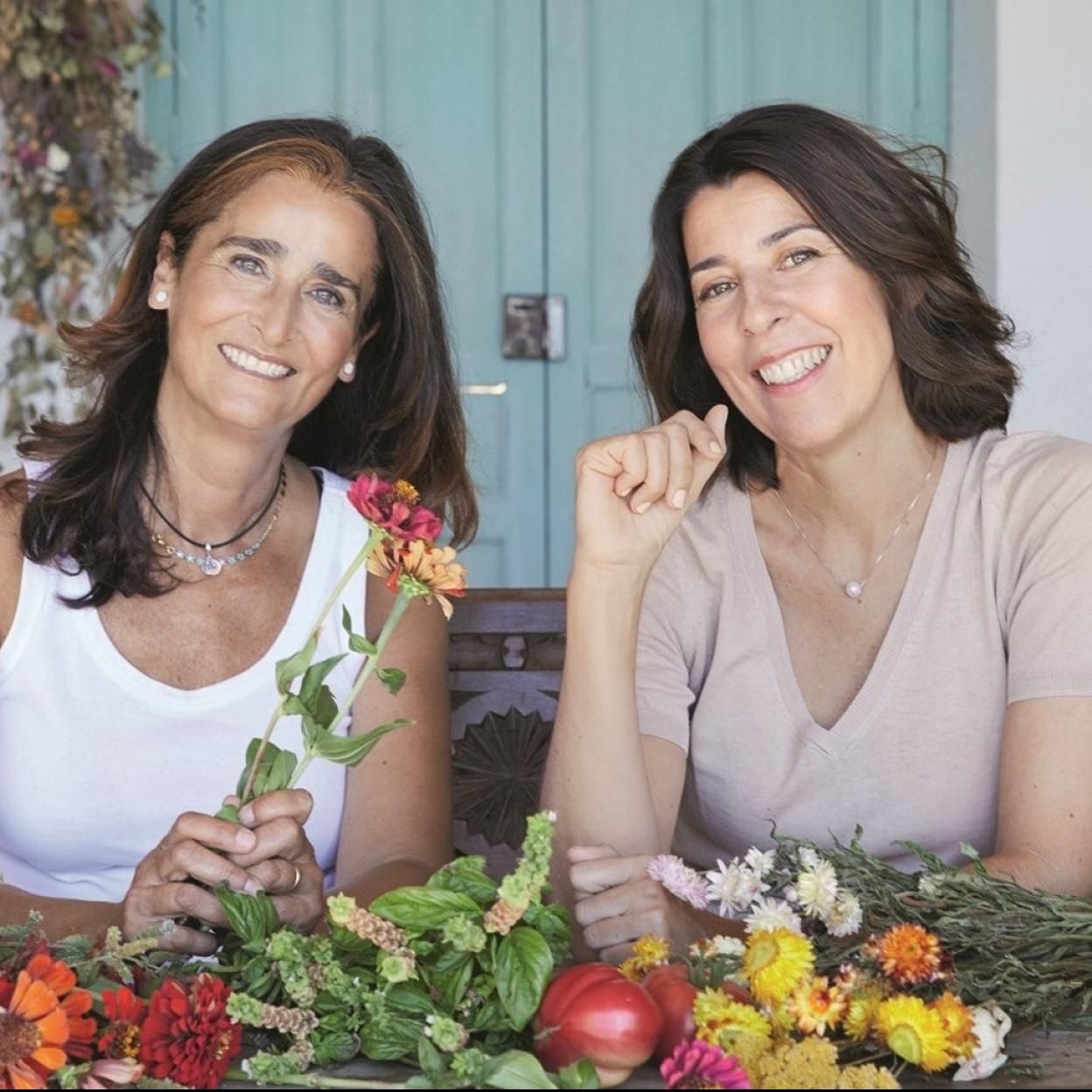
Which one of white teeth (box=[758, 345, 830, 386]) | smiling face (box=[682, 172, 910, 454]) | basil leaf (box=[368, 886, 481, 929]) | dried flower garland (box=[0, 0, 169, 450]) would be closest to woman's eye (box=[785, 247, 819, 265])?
smiling face (box=[682, 172, 910, 454])

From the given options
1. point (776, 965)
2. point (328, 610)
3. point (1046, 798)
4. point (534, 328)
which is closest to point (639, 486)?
point (1046, 798)

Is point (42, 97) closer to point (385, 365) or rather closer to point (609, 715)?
point (385, 365)

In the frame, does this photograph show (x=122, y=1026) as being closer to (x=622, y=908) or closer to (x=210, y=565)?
(x=622, y=908)

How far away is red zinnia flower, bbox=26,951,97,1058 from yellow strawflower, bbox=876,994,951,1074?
50 centimetres

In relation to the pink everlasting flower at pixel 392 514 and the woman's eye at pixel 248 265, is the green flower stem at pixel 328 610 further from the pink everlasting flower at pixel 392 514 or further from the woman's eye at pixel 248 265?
the woman's eye at pixel 248 265

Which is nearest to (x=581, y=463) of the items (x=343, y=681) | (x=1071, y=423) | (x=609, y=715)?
(x=609, y=715)

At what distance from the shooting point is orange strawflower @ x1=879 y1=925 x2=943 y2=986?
1.04 metres

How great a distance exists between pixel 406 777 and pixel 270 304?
0.60 meters

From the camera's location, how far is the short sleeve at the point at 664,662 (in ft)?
6.20

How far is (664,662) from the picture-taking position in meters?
1.93

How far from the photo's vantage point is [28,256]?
136 inches

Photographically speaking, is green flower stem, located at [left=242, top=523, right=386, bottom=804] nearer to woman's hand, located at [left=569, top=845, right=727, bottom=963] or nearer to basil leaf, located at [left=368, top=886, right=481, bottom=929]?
basil leaf, located at [left=368, top=886, right=481, bottom=929]

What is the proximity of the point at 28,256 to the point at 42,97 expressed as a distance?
34 centimetres

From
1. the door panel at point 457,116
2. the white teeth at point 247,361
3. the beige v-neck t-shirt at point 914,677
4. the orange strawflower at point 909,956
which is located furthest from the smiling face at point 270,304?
the door panel at point 457,116
